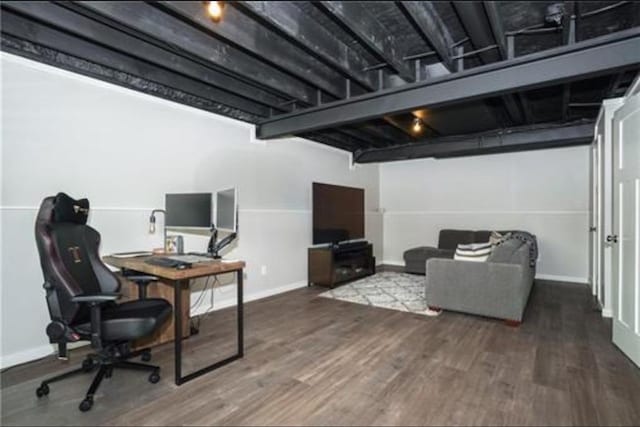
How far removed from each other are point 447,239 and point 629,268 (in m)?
3.76

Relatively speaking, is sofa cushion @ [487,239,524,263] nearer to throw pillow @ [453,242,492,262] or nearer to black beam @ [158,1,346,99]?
throw pillow @ [453,242,492,262]

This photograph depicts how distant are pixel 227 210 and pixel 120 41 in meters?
1.45

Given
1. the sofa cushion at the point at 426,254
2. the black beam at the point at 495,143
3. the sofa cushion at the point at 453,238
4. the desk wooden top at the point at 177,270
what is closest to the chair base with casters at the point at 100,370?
the desk wooden top at the point at 177,270

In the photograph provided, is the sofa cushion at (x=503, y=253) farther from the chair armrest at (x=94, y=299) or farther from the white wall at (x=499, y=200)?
the chair armrest at (x=94, y=299)

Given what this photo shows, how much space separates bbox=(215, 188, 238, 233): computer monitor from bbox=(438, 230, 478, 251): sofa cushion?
4.69 m

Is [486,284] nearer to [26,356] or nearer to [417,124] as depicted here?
[417,124]

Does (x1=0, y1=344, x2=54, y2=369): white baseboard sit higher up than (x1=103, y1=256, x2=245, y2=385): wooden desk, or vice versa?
(x1=103, y1=256, x2=245, y2=385): wooden desk

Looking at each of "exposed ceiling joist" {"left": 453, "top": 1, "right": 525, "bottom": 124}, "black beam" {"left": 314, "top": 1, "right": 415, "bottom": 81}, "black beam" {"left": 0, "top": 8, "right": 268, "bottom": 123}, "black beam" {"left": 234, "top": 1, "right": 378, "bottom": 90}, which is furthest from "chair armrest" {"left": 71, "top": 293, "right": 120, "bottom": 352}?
"exposed ceiling joist" {"left": 453, "top": 1, "right": 525, "bottom": 124}

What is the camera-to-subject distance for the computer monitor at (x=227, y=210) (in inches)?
107

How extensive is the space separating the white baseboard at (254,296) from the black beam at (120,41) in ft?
8.01

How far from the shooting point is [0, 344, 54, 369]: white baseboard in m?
2.54

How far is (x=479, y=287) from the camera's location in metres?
3.65

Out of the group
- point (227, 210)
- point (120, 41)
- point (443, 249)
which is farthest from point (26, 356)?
point (443, 249)

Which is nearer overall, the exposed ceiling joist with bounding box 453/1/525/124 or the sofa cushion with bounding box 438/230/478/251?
the exposed ceiling joist with bounding box 453/1/525/124
